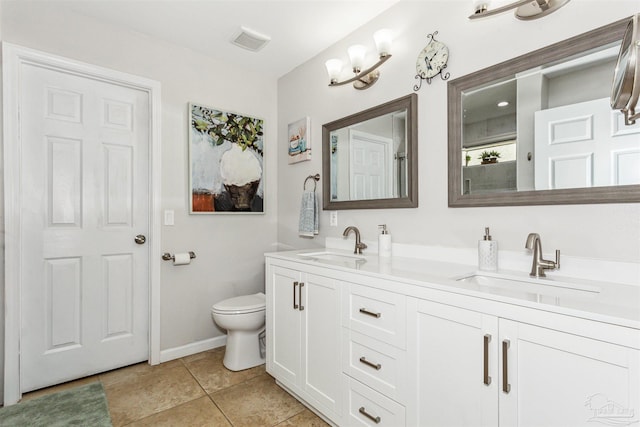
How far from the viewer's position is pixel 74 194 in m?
2.12

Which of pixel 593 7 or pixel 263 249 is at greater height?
pixel 593 7

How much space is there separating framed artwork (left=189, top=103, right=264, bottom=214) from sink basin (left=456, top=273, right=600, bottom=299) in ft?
6.49

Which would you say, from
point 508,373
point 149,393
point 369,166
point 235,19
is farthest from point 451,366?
point 235,19

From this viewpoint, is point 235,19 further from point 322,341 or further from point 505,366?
point 505,366

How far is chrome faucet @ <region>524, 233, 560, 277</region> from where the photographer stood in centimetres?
129

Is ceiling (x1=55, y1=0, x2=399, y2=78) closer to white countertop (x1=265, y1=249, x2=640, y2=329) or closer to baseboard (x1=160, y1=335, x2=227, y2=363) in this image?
white countertop (x1=265, y1=249, x2=640, y2=329)

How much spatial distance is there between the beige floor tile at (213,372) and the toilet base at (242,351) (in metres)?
0.04

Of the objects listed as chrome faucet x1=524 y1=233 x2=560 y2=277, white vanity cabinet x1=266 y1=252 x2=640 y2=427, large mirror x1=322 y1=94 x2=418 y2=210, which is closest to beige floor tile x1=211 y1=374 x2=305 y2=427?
white vanity cabinet x1=266 y1=252 x2=640 y2=427

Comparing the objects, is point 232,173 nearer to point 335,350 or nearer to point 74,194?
point 74,194

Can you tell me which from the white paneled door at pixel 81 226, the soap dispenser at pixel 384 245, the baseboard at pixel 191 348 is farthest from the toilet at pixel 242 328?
the soap dispenser at pixel 384 245

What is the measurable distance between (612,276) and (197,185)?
8.26ft

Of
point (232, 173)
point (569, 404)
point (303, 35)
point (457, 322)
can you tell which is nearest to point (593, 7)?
point (457, 322)

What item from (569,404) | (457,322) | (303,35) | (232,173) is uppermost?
(303,35)

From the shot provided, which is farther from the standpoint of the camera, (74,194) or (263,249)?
(263,249)
